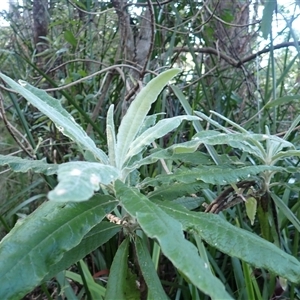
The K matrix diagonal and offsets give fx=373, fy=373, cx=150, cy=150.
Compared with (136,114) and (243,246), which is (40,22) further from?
(243,246)

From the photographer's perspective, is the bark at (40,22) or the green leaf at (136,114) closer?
the green leaf at (136,114)

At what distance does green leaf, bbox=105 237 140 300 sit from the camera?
0.41m

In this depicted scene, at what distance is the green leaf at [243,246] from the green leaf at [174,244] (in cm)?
5

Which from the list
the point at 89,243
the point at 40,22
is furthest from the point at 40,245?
the point at 40,22

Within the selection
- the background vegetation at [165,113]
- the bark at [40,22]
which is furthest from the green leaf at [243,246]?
the bark at [40,22]

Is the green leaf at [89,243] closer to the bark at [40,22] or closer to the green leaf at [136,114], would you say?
the green leaf at [136,114]

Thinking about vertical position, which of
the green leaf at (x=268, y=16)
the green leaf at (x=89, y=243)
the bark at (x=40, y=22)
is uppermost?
the bark at (x=40, y=22)

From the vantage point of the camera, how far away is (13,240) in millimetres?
356

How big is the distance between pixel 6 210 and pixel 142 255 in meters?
0.72

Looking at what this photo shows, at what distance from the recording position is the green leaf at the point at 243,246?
354 millimetres

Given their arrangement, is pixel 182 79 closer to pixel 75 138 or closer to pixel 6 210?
pixel 6 210

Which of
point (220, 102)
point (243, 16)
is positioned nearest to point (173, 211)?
point (220, 102)

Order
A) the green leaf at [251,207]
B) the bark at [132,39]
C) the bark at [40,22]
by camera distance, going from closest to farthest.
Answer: the green leaf at [251,207]
the bark at [132,39]
the bark at [40,22]

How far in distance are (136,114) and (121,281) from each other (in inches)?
7.6
